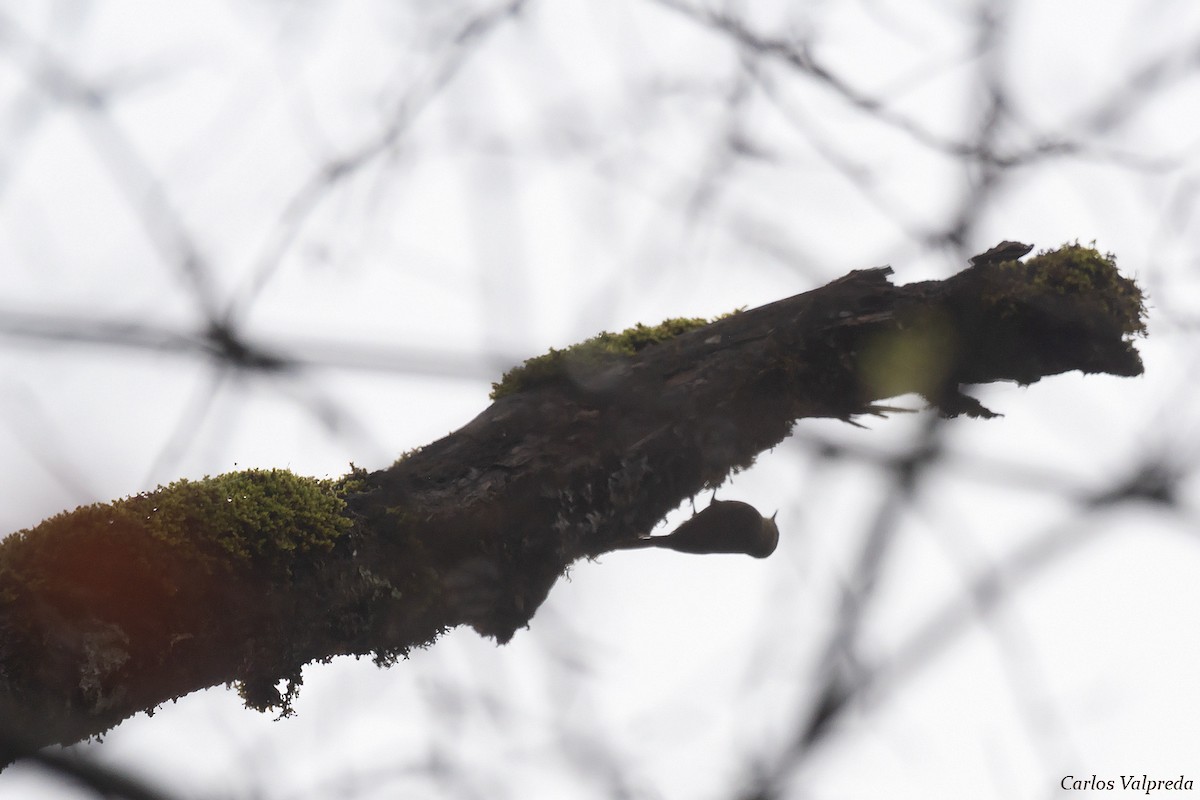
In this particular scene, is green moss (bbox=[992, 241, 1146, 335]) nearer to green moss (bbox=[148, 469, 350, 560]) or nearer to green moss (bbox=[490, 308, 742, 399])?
green moss (bbox=[490, 308, 742, 399])

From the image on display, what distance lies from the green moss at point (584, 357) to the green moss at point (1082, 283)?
71cm

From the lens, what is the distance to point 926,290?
215 centimetres

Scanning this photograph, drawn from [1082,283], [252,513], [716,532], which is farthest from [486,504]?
[1082,283]

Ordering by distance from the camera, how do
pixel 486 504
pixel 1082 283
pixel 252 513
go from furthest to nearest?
pixel 1082 283 < pixel 486 504 < pixel 252 513

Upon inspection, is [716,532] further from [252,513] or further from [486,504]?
[252,513]

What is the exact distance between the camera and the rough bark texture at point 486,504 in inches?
54.8

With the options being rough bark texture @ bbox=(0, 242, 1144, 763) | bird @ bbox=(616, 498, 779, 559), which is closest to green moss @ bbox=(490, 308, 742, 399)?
rough bark texture @ bbox=(0, 242, 1144, 763)

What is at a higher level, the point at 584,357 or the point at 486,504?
the point at 584,357

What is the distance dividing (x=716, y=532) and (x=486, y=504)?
651 millimetres

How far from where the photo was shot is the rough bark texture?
1.39 m

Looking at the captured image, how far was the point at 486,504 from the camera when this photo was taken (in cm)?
182

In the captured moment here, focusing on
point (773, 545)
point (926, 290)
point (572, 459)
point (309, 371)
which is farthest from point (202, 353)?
point (926, 290)

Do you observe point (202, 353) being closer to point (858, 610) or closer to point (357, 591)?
point (357, 591)

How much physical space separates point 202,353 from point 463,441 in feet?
1.91
